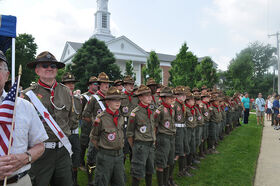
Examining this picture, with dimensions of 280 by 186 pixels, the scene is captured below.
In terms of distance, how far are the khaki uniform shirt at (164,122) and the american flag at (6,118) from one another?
3.63 m

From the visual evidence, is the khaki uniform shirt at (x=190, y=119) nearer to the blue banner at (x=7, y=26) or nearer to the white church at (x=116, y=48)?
the blue banner at (x=7, y=26)

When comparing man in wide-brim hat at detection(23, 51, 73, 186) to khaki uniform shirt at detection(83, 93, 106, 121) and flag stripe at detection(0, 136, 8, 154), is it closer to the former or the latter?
flag stripe at detection(0, 136, 8, 154)

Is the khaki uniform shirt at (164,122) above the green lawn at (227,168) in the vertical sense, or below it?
above

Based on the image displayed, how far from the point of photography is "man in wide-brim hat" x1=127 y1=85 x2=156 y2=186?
4.41 m

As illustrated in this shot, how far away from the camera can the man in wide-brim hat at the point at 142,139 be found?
4406 mm

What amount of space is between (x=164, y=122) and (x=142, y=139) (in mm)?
857

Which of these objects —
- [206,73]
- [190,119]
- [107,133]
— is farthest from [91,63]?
[107,133]

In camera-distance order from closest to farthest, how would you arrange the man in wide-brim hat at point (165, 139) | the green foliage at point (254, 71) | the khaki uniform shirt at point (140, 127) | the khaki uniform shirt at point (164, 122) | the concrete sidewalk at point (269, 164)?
the khaki uniform shirt at point (140, 127) < the man in wide-brim hat at point (165, 139) < the khaki uniform shirt at point (164, 122) < the concrete sidewalk at point (269, 164) < the green foliage at point (254, 71)

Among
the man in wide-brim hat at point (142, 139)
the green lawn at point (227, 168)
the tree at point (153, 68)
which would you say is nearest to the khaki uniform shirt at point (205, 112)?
the green lawn at point (227, 168)

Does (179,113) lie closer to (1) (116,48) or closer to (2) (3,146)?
(2) (3,146)

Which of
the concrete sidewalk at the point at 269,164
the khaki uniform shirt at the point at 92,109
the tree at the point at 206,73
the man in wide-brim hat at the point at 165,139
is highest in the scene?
the tree at the point at 206,73

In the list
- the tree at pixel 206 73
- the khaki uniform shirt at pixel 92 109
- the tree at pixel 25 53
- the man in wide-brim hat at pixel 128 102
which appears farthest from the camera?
the tree at pixel 25 53

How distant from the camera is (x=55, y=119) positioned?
3.18 m

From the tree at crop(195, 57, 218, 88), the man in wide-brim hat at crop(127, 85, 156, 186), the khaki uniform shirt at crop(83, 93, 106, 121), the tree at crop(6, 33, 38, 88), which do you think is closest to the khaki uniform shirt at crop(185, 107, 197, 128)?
the man in wide-brim hat at crop(127, 85, 156, 186)
